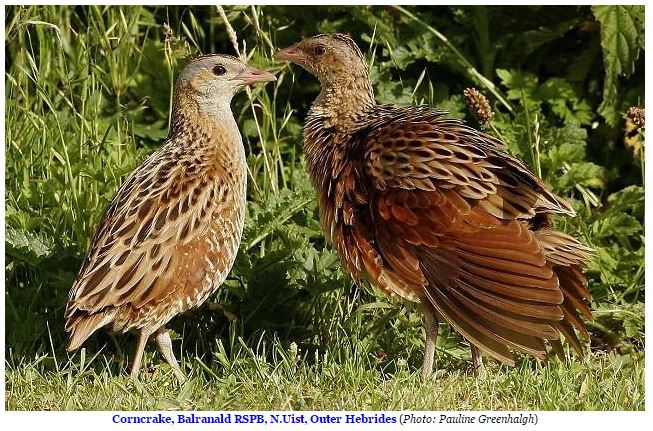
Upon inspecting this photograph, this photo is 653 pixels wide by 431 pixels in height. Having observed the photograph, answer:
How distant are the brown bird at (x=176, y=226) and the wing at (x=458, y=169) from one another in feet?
2.28

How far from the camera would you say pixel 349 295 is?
623cm

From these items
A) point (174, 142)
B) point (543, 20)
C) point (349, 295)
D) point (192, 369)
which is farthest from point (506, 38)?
point (192, 369)

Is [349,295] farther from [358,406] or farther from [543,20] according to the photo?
[543,20]

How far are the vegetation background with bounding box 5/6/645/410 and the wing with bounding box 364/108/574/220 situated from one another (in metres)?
0.82

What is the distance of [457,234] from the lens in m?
5.01

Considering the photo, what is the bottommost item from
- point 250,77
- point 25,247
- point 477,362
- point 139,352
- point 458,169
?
point 477,362

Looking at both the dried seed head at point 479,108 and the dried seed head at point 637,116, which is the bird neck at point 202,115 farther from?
the dried seed head at point 637,116

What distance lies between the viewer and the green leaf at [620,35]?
6523 millimetres

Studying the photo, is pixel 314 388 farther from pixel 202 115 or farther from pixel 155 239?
pixel 202 115

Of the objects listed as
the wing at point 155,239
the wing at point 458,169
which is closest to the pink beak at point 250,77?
the wing at point 155,239

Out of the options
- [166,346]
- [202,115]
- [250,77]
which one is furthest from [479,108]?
[166,346]

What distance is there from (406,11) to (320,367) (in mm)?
2327

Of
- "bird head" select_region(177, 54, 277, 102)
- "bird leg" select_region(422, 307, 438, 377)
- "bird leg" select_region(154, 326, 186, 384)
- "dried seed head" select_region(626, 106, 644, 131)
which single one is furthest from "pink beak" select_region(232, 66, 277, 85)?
"dried seed head" select_region(626, 106, 644, 131)

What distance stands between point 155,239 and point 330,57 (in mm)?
1293
